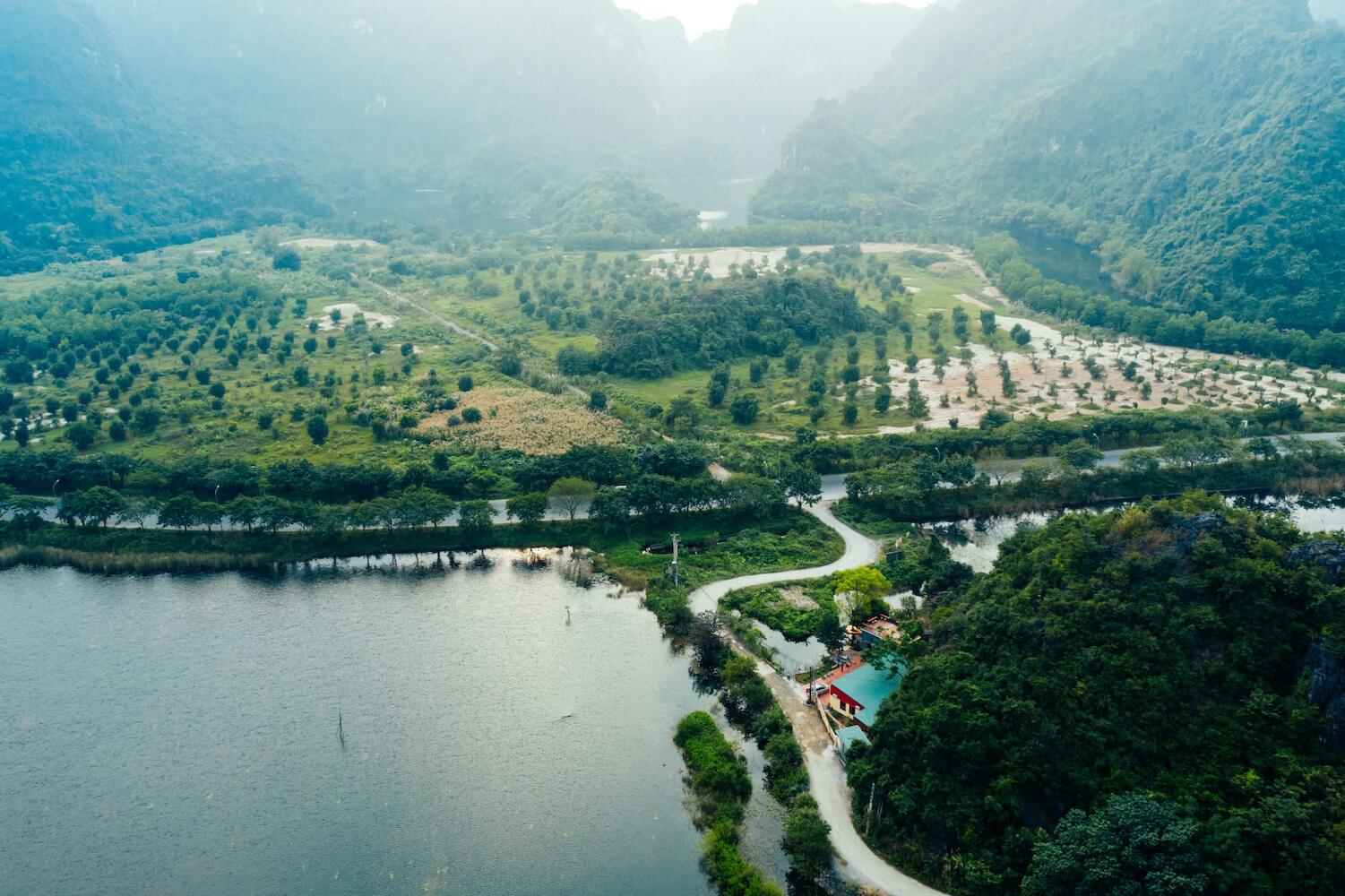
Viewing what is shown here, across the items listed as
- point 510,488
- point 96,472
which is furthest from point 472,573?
point 96,472

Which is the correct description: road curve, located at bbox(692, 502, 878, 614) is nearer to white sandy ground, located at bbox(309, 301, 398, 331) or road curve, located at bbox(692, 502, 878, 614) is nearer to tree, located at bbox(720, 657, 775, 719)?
tree, located at bbox(720, 657, 775, 719)

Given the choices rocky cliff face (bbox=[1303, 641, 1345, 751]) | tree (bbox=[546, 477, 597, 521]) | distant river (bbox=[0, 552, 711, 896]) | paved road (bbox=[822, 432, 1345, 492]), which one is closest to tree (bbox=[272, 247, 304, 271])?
distant river (bbox=[0, 552, 711, 896])

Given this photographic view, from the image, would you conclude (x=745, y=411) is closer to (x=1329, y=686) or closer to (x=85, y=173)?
(x=1329, y=686)

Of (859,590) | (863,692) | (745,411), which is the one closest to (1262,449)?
(859,590)

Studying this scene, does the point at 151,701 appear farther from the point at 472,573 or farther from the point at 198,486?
the point at 198,486

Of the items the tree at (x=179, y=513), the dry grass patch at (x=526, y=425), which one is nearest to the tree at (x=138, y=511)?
the tree at (x=179, y=513)

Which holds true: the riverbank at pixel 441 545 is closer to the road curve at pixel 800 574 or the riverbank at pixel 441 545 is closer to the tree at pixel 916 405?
the road curve at pixel 800 574
